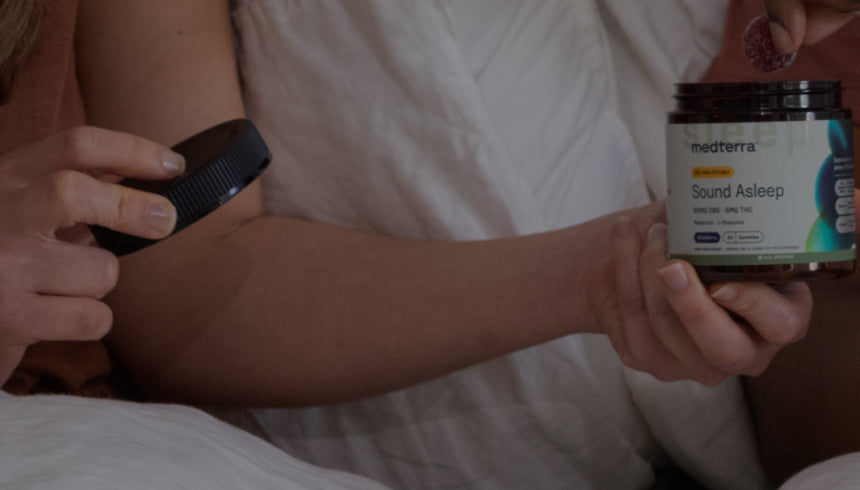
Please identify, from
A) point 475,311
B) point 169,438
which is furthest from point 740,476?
point 169,438

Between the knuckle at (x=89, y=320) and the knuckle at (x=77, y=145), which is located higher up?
the knuckle at (x=77, y=145)

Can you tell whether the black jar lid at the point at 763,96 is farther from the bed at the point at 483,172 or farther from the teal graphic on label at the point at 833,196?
the bed at the point at 483,172

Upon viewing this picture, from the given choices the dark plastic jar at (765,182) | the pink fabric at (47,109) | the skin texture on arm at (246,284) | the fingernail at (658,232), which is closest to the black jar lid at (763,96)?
the dark plastic jar at (765,182)

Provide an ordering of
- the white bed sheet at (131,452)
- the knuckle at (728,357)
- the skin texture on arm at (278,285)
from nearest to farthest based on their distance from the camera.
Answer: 1. the white bed sheet at (131,452)
2. the knuckle at (728,357)
3. the skin texture on arm at (278,285)

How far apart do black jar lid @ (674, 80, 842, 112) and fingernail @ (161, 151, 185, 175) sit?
1.19 ft

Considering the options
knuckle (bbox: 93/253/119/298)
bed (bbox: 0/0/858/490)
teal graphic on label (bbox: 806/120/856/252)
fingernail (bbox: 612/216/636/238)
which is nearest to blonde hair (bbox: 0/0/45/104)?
bed (bbox: 0/0/858/490)

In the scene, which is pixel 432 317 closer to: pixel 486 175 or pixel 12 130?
pixel 486 175

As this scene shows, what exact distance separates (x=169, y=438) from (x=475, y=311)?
0.30 m

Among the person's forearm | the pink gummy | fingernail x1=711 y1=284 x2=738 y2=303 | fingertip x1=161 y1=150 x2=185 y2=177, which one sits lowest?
the person's forearm

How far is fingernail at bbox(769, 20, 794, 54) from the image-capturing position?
0.59m

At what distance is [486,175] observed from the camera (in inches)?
32.4

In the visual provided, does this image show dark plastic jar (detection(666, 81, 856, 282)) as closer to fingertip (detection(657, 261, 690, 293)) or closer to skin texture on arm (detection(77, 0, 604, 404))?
fingertip (detection(657, 261, 690, 293))

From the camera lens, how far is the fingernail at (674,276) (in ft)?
1.81

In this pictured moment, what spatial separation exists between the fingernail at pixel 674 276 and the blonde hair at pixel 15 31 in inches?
24.4
